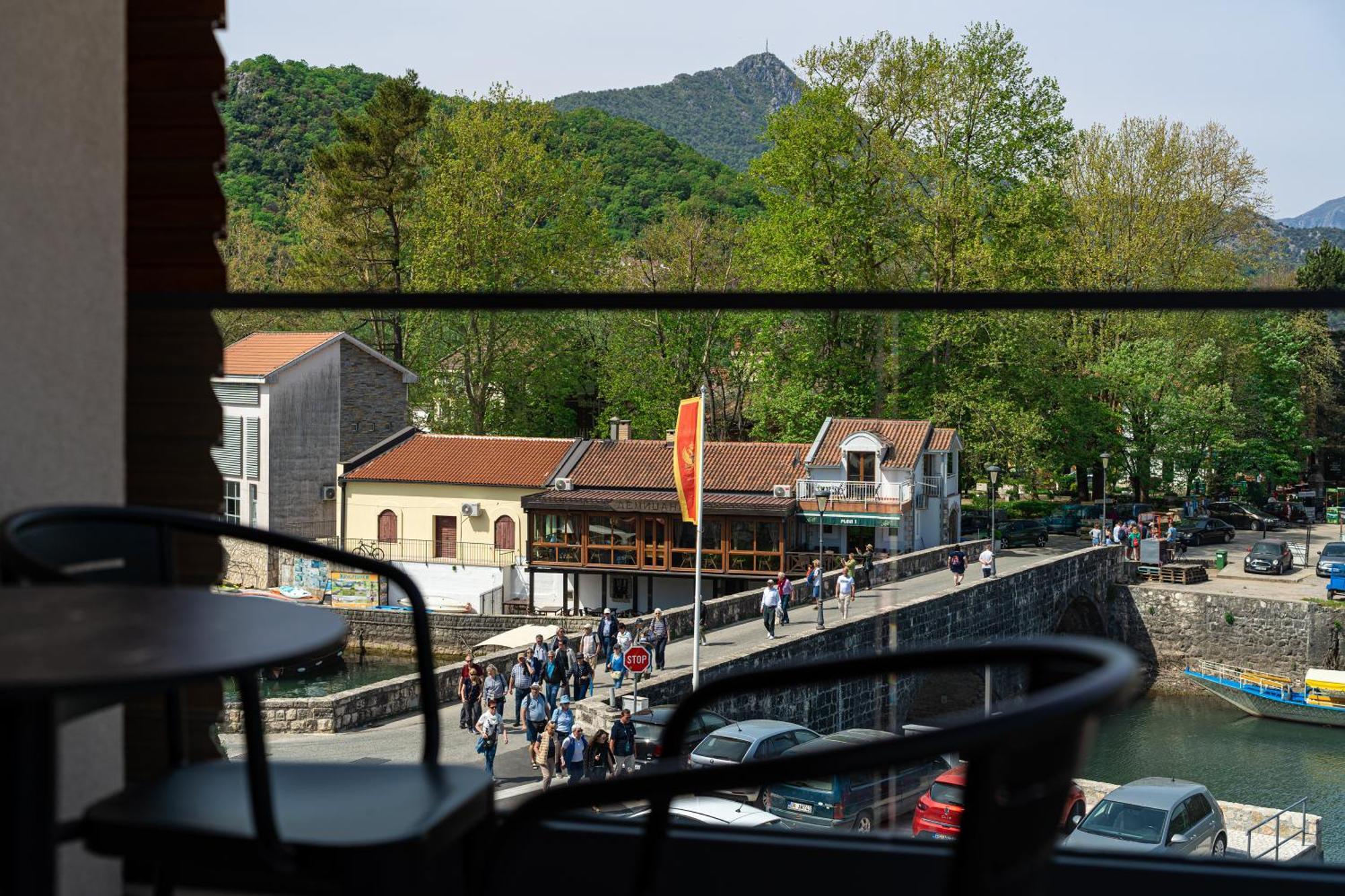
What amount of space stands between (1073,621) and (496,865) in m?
1.69

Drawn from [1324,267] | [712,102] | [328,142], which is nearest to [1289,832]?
[1324,267]

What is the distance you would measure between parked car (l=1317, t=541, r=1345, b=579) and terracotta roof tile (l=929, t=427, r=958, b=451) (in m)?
0.56

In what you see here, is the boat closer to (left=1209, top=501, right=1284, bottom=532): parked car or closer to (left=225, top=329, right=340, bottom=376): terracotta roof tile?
(left=1209, top=501, right=1284, bottom=532): parked car

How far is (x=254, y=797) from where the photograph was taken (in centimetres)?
94

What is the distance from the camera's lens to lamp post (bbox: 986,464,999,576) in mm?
2100

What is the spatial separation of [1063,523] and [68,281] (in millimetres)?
1599

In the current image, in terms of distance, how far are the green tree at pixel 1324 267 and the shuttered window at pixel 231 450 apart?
61.7 feet

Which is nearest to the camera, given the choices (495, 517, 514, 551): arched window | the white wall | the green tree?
the white wall

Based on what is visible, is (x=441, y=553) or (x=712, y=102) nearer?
(x=441, y=553)

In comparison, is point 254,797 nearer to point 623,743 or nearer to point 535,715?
point 623,743

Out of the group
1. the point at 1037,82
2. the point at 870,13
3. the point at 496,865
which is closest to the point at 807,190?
the point at 1037,82

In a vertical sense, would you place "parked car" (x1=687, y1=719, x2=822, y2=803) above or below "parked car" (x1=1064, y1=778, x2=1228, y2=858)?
above

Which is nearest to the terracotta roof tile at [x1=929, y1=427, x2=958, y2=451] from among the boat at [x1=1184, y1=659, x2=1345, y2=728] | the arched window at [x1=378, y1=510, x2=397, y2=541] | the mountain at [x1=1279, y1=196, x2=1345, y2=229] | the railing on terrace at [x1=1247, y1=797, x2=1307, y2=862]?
the boat at [x1=1184, y1=659, x2=1345, y2=728]

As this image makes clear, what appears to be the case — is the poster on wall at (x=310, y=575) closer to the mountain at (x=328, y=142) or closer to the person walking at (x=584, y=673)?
the person walking at (x=584, y=673)
